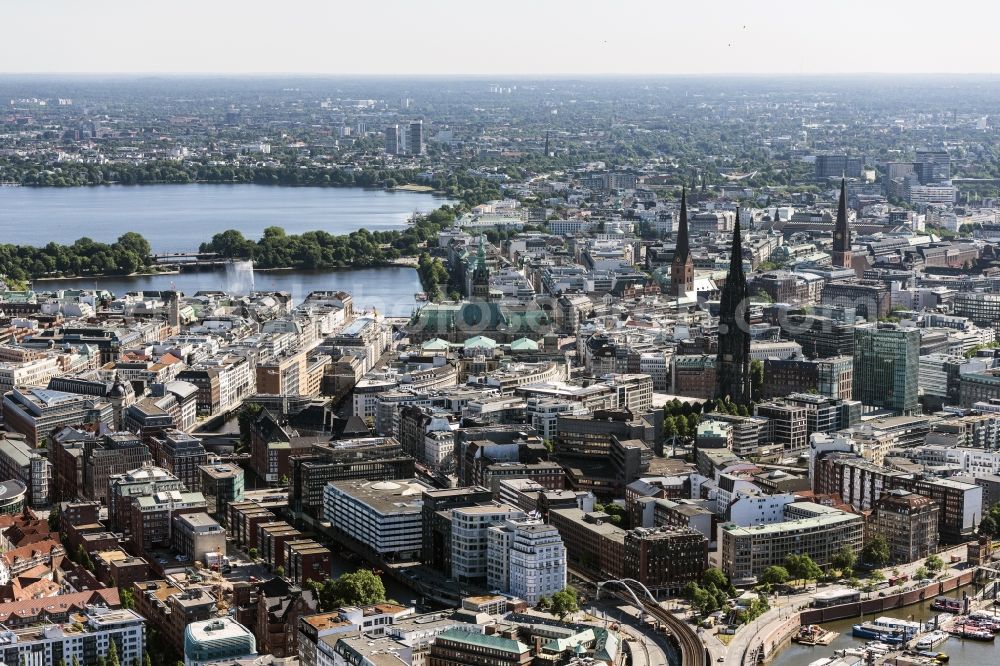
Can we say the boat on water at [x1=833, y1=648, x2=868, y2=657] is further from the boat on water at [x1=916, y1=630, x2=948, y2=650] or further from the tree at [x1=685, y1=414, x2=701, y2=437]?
the tree at [x1=685, y1=414, x2=701, y2=437]

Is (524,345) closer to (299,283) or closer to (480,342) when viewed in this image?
(480,342)

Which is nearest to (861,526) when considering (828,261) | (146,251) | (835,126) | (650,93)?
(828,261)

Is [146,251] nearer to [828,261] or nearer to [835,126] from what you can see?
[828,261]

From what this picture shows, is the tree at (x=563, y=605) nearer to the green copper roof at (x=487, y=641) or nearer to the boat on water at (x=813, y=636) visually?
the green copper roof at (x=487, y=641)

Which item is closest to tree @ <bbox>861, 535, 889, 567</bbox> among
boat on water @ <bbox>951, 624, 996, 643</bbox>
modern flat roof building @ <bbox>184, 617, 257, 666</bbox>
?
boat on water @ <bbox>951, 624, 996, 643</bbox>

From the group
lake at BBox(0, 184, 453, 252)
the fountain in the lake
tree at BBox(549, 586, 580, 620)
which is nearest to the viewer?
tree at BBox(549, 586, 580, 620)

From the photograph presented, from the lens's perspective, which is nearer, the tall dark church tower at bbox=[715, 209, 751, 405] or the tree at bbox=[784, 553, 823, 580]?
the tree at bbox=[784, 553, 823, 580]

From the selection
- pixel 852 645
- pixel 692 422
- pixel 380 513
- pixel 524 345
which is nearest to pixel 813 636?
pixel 852 645
